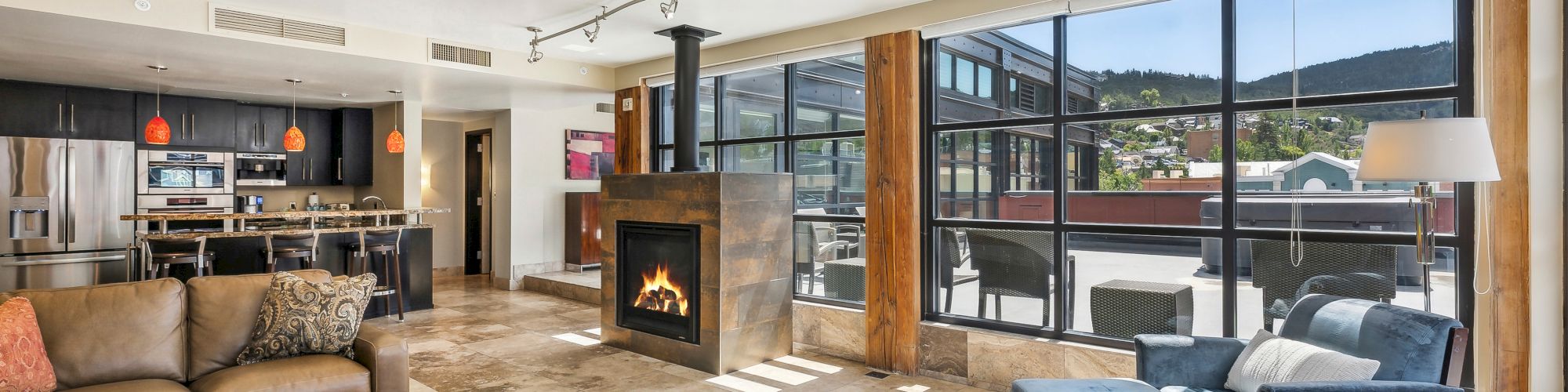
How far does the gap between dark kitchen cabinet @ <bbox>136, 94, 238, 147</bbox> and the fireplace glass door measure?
4.89 meters

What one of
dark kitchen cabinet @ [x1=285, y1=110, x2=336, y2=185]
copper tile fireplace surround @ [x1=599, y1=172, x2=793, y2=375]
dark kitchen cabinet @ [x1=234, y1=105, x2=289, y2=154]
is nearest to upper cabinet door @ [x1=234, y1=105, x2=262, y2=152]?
dark kitchen cabinet @ [x1=234, y1=105, x2=289, y2=154]

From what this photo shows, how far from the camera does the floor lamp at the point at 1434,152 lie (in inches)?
94.3

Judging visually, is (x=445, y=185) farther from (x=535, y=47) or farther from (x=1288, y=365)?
(x=1288, y=365)

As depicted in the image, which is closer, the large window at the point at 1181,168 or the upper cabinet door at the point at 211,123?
the large window at the point at 1181,168

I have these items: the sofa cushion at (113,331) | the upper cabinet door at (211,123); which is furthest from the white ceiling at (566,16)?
the upper cabinet door at (211,123)

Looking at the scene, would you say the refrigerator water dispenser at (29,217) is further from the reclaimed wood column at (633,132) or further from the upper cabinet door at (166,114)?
the reclaimed wood column at (633,132)

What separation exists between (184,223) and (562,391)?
549 cm

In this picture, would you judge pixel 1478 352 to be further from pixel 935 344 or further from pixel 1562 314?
pixel 935 344

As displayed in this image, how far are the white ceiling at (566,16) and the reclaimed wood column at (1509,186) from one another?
2.52 m

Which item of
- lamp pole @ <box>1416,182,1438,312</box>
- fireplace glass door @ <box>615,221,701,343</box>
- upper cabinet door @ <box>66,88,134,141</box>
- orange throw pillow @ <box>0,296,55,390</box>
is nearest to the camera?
orange throw pillow @ <box>0,296,55,390</box>

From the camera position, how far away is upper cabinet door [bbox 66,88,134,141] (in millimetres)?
6539

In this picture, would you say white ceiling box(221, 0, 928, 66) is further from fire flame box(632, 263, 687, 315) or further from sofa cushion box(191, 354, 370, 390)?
sofa cushion box(191, 354, 370, 390)

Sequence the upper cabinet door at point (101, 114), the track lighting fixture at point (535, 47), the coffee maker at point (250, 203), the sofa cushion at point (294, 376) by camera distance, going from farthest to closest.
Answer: the coffee maker at point (250, 203)
the upper cabinet door at point (101, 114)
the track lighting fixture at point (535, 47)
the sofa cushion at point (294, 376)

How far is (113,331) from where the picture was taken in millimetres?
2877
